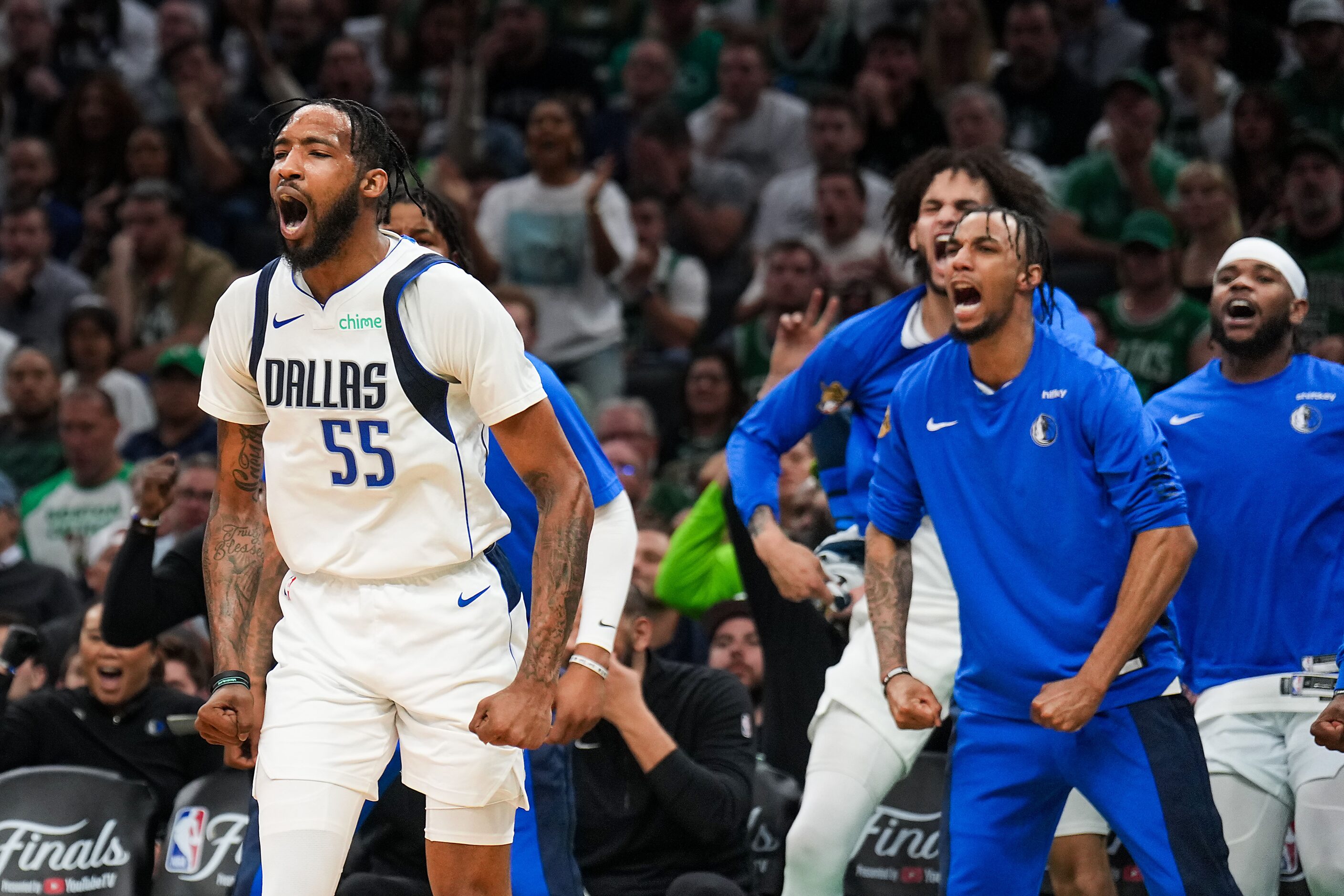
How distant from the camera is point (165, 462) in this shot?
494 centimetres

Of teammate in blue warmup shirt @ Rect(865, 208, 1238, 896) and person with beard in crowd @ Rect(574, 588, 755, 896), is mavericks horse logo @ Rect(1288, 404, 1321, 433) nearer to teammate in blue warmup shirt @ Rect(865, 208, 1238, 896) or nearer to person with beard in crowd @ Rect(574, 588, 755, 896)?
teammate in blue warmup shirt @ Rect(865, 208, 1238, 896)

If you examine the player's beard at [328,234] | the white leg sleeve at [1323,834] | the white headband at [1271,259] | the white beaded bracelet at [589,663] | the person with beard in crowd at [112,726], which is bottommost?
the person with beard in crowd at [112,726]

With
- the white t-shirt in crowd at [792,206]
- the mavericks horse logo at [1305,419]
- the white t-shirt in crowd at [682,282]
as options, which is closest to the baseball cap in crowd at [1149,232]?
the white t-shirt in crowd at [792,206]

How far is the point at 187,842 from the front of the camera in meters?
5.91

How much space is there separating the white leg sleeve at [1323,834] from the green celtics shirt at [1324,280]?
13.4ft

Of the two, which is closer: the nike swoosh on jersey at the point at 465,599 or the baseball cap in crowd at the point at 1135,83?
the nike swoosh on jersey at the point at 465,599

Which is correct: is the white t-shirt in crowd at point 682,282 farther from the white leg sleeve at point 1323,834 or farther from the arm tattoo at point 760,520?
the white leg sleeve at point 1323,834

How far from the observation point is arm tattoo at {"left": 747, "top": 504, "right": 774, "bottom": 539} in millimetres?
5215

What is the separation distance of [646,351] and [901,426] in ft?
20.0

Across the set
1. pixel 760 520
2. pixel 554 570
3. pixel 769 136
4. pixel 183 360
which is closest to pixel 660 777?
pixel 760 520

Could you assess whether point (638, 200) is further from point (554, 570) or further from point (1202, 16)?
point (554, 570)

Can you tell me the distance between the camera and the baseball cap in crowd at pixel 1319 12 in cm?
975

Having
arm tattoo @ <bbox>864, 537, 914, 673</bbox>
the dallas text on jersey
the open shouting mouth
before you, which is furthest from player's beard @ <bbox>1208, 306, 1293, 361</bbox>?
the open shouting mouth

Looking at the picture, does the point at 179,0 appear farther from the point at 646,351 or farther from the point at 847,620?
the point at 847,620
